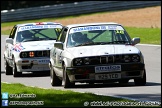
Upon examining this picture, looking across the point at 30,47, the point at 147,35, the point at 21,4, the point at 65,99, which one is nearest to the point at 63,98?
the point at 65,99

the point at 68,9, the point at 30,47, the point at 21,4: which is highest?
the point at 21,4

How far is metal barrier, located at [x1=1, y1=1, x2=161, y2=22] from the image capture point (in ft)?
168

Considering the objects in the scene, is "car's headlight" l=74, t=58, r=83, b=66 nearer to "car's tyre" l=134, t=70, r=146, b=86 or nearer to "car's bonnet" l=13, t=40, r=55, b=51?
"car's tyre" l=134, t=70, r=146, b=86

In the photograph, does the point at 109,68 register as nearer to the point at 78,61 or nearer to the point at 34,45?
the point at 78,61

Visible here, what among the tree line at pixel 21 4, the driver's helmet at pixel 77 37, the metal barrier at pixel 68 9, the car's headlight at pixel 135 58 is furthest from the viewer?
the tree line at pixel 21 4

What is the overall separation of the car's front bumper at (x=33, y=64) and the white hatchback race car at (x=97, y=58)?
9.86 ft

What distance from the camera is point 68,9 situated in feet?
171

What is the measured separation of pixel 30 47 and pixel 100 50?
484cm

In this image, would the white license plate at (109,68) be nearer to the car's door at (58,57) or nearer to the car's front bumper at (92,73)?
the car's front bumper at (92,73)

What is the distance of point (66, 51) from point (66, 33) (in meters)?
0.98

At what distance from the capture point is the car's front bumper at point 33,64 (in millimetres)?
19578

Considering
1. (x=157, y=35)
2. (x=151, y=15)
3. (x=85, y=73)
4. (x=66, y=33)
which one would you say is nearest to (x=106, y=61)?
(x=85, y=73)

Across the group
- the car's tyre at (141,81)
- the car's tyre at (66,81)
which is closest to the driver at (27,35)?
the car's tyre at (66,81)

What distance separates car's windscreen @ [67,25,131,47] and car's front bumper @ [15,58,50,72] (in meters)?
3.16
